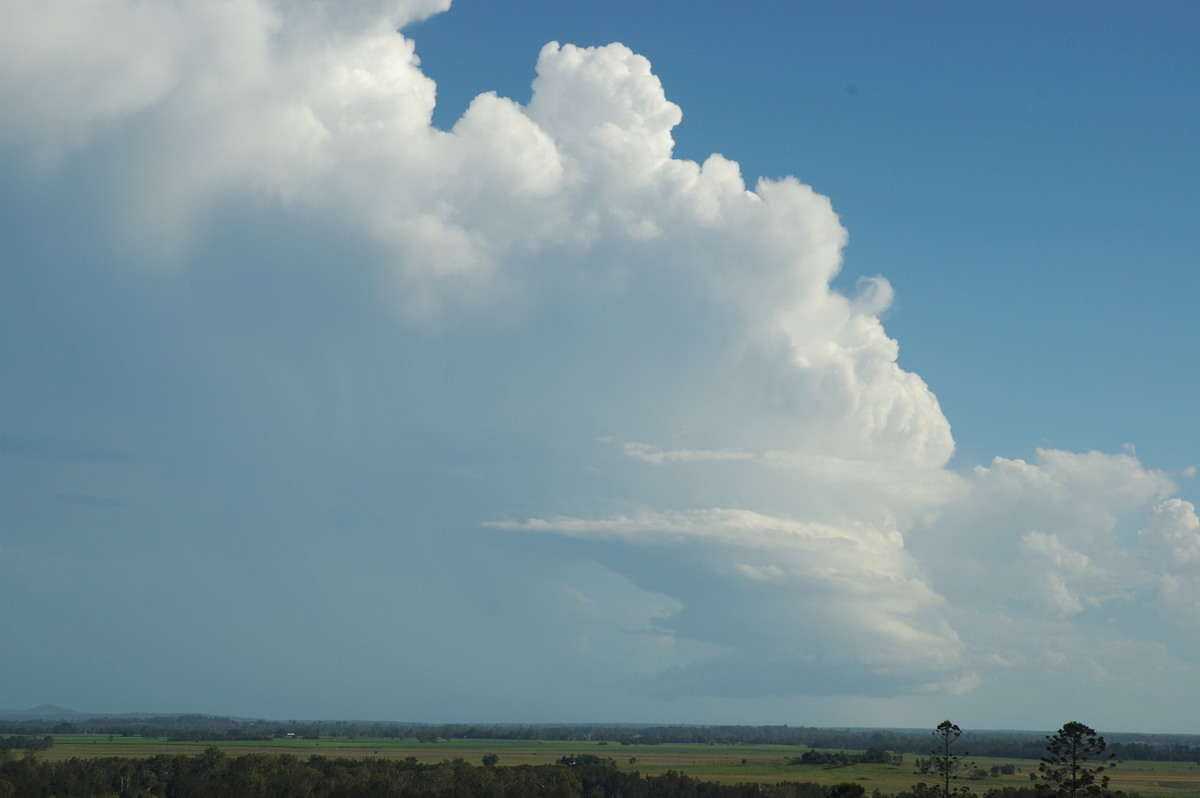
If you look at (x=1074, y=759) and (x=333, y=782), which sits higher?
(x=1074, y=759)

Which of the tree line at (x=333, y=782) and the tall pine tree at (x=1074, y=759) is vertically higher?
the tall pine tree at (x=1074, y=759)

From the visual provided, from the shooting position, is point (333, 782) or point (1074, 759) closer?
point (1074, 759)

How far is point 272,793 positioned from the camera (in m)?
139

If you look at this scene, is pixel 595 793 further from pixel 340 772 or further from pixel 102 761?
pixel 102 761

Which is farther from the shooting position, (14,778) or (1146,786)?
(1146,786)

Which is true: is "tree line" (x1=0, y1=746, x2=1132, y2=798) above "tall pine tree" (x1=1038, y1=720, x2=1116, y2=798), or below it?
below

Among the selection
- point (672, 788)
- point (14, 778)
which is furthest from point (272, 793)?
point (672, 788)

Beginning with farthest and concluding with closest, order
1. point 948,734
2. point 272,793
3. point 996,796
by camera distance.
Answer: point 996,796 → point 272,793 → point 948,734

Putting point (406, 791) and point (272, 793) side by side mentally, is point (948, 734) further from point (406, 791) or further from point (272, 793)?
point (272, 793)

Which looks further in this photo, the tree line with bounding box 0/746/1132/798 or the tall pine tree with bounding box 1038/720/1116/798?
the tree line with bounding box 0/746/1132/798

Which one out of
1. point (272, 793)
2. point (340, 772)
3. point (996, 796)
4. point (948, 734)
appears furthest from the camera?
point (340, 772)

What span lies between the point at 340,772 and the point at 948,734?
334 ft

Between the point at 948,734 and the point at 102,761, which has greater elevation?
the point at 948,734

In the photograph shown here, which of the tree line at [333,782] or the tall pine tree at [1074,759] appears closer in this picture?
the tall pine tree at [1074,759]
